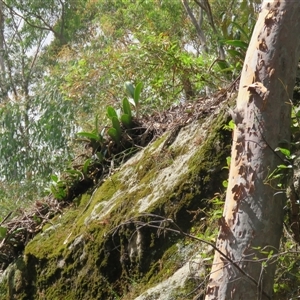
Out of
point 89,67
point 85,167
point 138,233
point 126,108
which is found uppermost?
point 89,67

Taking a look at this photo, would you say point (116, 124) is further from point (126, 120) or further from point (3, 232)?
point (3, 232)

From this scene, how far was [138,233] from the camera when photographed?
4496 millimetres

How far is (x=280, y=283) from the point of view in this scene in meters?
3.31

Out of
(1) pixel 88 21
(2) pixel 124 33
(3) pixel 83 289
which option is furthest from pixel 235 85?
Result: (1) pixel 88 21

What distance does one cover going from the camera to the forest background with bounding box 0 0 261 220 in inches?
299

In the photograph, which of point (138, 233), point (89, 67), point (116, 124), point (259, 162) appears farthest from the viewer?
point (89, 67)

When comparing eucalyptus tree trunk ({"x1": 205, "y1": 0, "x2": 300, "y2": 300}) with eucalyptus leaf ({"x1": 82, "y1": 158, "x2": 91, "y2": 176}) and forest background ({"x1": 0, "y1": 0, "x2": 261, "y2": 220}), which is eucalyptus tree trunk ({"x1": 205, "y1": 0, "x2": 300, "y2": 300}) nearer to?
forest background ({"x1": 0, "y1": 0, "x2": 261, "y2": 220})

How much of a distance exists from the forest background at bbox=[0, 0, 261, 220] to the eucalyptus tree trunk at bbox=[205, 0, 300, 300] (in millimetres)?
1625

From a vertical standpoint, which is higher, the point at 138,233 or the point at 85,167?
the point at 85,167

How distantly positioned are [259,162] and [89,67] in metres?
7.65

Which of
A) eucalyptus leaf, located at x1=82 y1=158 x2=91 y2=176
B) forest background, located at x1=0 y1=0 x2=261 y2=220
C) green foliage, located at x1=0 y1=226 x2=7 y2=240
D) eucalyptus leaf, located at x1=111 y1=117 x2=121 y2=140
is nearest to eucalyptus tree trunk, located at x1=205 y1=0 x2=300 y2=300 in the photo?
forest background, located at x1=0 y1=0 x2=261 y2=220

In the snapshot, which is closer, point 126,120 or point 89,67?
point 126,120

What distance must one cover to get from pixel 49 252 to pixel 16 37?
16.5 m

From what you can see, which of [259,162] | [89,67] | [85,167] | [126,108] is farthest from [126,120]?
[89,67]
